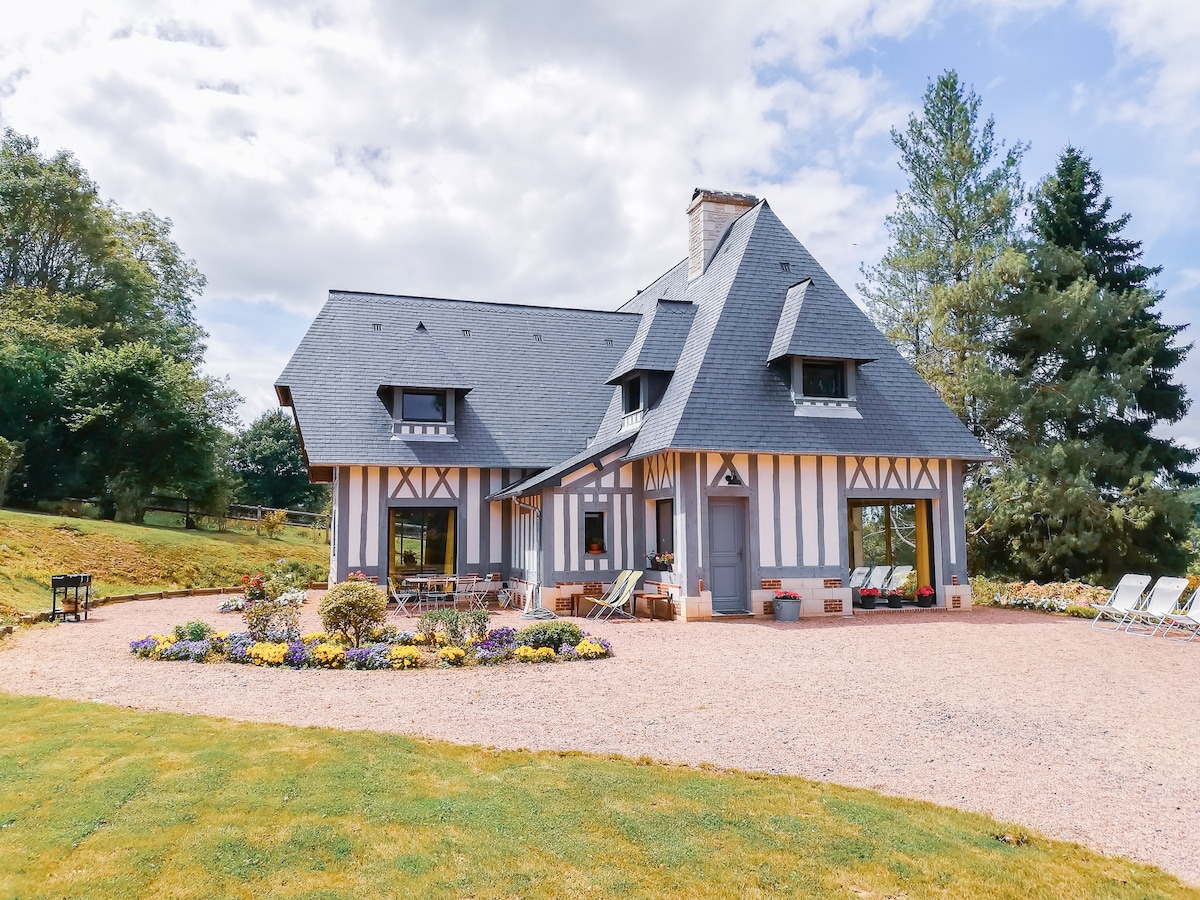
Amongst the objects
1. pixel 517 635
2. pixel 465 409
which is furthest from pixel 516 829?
pixel 465 409

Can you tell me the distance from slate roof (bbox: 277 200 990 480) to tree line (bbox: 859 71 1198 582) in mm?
6396

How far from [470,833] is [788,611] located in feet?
32.4

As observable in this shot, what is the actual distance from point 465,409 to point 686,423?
20.1ft

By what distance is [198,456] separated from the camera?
25516 millimetres

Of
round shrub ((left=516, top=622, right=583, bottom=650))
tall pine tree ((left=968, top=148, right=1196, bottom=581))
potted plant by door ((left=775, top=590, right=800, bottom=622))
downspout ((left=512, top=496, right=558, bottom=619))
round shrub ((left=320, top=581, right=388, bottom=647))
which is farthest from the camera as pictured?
tall pine tree ((left=968, top=148, right=1196, bottom=581))

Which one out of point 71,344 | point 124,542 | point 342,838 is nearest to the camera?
point 342,838

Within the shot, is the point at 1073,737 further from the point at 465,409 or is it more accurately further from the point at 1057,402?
the point at 1057,402

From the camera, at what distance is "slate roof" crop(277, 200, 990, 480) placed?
1425cm

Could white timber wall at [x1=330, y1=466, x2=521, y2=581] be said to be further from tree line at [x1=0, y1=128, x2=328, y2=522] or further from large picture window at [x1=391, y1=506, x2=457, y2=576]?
tree line at [x1=0, y1=128, x2=328, y2=522]

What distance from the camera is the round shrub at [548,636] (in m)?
9.58

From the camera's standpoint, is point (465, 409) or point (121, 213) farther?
point (121, 213)

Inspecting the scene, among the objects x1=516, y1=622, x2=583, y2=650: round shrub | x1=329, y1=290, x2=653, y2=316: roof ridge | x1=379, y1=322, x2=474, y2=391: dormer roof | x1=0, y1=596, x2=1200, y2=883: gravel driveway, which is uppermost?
x1=329, y1=290, x2=653, y2=316: roof ridge

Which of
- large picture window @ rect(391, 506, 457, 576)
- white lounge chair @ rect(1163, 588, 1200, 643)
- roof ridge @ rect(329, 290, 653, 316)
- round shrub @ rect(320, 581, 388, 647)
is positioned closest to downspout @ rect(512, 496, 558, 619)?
large picture window @ rect(391, 506, 457, 576)

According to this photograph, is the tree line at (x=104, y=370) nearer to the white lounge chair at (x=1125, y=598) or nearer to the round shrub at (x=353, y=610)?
the round shrub at (x=353, y=610)
